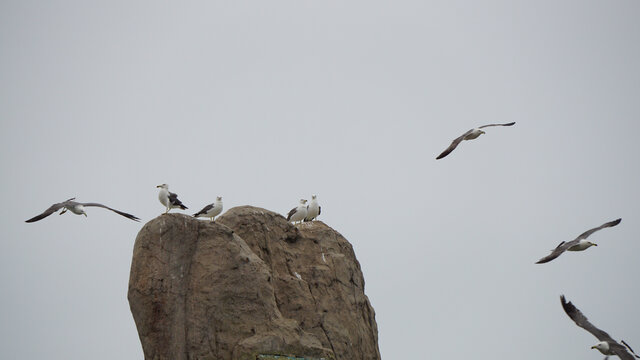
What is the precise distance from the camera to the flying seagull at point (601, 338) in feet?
77.7

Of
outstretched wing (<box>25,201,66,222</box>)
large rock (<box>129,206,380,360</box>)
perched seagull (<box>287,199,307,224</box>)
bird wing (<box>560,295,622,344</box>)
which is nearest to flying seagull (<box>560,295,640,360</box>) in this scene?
bird wing (<box>560,295,622,344</box>)

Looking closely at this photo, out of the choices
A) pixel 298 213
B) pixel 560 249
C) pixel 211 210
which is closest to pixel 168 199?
pixel 211 210

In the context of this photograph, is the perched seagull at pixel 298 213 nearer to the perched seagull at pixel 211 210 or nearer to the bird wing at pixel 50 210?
the perched seagull at pixel 211 210

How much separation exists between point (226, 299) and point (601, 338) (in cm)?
1162

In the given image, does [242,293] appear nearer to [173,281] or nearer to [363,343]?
[173,281]

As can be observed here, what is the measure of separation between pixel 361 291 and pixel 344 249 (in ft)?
5.11

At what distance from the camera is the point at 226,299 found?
2211cm

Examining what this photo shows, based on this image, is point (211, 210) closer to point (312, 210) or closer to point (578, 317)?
point (312, 210)

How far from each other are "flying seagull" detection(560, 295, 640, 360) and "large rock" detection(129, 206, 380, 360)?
6624 millimetres

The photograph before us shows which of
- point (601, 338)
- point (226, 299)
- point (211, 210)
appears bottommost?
point (601, 338)

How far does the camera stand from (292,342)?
22.4 meters

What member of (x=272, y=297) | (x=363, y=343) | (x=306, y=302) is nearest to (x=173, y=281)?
(x=272, y=297)

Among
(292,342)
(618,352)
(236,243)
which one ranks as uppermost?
(236,243)

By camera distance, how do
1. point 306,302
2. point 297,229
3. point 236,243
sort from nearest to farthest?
point 236,243 → point 306,302 → point 297,229
